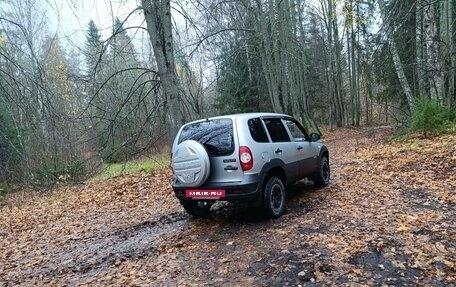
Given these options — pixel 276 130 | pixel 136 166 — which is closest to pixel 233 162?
pixel 276 130

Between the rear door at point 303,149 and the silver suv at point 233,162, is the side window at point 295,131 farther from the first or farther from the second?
the silver suv at point 233,162

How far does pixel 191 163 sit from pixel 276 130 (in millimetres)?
1848

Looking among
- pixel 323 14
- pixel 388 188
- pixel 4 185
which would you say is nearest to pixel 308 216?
pixel 388 188

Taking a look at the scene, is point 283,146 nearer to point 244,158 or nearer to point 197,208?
point 244,158

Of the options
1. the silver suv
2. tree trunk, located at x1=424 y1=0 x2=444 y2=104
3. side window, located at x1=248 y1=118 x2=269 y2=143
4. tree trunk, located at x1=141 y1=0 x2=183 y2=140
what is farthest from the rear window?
tree trunk, located at x1=424 y1=0 x2=444 y2=104

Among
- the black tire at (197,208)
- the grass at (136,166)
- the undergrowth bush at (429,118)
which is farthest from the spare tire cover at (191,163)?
the undergrowth bush at (429,118)

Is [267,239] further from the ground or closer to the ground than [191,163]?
closer to the ground

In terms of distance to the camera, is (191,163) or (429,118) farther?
(429,118)

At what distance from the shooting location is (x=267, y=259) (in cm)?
441

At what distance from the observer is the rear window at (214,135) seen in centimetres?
554

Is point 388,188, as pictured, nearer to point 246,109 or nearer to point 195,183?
point 195,183

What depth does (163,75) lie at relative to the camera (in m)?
10.3

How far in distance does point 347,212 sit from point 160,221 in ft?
11.4

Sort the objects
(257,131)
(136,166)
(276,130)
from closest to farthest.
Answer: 1. (257,131)
2. (276,130)
3. (136,166)
